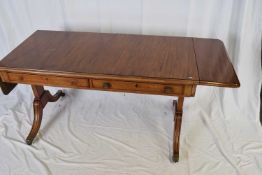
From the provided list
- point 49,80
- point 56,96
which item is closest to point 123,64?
point 49,80

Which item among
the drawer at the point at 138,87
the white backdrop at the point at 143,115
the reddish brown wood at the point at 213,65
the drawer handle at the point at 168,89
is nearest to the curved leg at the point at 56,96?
the white backdrop at the point at 143,115

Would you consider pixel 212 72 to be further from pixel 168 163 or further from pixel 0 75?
pixel 0 75

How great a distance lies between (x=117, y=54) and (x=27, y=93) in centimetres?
131

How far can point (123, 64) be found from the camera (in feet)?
4.27

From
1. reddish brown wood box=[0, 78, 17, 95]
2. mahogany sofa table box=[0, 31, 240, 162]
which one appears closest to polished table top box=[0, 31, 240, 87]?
mahogany sofa table box=[0, 31, 240, 162]

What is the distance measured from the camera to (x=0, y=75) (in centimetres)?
137

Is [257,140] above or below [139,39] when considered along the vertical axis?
below

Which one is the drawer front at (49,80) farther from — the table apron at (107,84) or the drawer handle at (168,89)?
the drawer handle at (168,89)

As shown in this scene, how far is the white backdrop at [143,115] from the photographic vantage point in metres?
1.61

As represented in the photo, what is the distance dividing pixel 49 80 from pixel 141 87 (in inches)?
21.3

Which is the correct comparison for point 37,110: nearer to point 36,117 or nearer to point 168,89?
point 36,117

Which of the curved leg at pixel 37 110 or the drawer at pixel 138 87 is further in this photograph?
the curved leg at pixel 37 110

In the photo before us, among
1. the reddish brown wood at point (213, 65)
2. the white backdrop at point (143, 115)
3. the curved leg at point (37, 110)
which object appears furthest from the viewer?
the curved leg at point (37, 110)

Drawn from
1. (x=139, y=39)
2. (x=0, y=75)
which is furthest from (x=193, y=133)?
(x=0, y=75)
